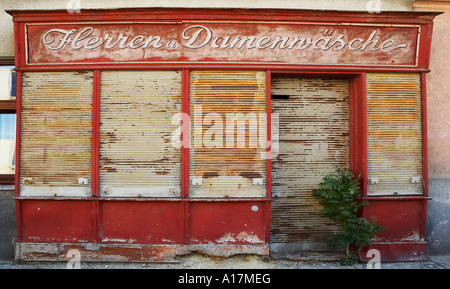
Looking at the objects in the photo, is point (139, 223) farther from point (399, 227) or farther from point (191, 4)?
point (399, 227)

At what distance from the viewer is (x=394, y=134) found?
555 centimetres

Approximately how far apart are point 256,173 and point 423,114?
3271 millimetres

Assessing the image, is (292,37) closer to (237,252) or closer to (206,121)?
(206,121)

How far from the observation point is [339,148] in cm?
585

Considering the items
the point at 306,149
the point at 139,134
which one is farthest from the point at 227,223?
the point at 139,134

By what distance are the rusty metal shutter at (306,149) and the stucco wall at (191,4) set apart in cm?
146

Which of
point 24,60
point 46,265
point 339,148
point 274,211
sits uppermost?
point 24,60

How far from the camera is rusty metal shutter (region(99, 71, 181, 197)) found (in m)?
5.38

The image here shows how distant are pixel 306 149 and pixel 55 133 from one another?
4.65m

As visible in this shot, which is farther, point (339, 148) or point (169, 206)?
point (339, 148)

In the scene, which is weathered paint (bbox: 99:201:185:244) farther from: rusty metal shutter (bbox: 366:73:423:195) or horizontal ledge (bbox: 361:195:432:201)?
rusty metal shutter (bbox: 366:73:423:195)

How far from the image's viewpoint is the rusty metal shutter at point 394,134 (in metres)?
5.52

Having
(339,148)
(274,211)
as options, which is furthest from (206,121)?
(339,148)

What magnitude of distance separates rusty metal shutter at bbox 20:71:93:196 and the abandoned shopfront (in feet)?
0.06
